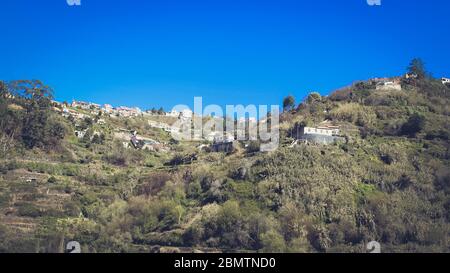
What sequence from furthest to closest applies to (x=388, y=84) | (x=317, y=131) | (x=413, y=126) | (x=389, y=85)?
(x=388, y=84), (x=389, y=85), (x=413, y=126), (x=317, y=131)

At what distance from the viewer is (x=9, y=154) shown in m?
65.1

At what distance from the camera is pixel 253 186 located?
2055 inches

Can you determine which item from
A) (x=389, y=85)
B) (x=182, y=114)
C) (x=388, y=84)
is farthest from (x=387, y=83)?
(x=182, y=114)

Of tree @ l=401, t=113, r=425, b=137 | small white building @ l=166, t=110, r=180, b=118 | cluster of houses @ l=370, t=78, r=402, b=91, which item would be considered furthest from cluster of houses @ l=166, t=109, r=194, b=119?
tree @ l=401, t=113, r=425, b=137

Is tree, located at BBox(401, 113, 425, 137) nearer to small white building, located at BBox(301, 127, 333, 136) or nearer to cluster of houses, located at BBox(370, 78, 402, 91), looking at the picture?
small white building, located at BBox(301, 127, 333, 136)

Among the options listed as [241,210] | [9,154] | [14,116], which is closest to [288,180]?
[241,210]

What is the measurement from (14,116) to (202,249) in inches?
1461

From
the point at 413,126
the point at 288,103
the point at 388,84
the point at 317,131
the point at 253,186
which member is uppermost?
the point at 388,84

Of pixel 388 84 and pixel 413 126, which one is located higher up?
pixel 388 84

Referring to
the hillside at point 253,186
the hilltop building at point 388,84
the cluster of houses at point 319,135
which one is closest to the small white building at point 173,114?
the hillside at point 253,186

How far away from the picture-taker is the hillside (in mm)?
44469

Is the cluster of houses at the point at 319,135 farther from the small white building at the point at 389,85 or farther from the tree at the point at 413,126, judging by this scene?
the small white building at the point at 389,85

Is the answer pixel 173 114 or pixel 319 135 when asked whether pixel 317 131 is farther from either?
pixel 173 114
